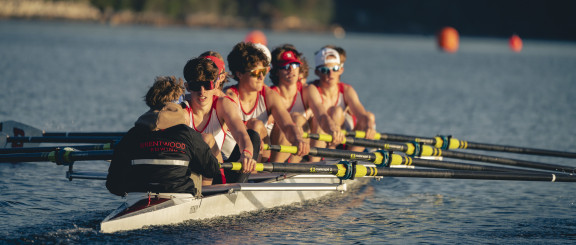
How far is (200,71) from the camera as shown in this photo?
24.0ft

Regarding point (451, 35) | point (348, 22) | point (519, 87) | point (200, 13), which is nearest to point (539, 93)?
point (519, 87)

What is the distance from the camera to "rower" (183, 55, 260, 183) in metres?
7.34

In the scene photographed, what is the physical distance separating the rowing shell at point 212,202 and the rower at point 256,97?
21.2 inches

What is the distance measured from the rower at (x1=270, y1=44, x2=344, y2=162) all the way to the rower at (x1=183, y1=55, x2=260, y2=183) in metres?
1.29

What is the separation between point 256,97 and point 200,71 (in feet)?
5.20

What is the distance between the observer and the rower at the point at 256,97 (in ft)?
27.3

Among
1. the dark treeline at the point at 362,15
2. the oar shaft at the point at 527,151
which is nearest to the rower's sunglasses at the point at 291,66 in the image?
the oar shaft at the point at 527,151

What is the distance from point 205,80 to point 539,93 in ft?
77.1

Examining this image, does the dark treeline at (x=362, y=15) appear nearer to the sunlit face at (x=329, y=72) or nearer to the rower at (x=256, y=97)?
the sunlit face at (x=329, y=72)

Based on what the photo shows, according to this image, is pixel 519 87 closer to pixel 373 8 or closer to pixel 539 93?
pixel 539 93

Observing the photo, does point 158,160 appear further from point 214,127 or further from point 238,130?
point 214,127

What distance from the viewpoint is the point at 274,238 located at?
287 inches

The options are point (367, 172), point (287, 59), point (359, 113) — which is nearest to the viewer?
point (367, 172)

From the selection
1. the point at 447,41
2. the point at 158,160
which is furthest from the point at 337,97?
the point at 447,41
